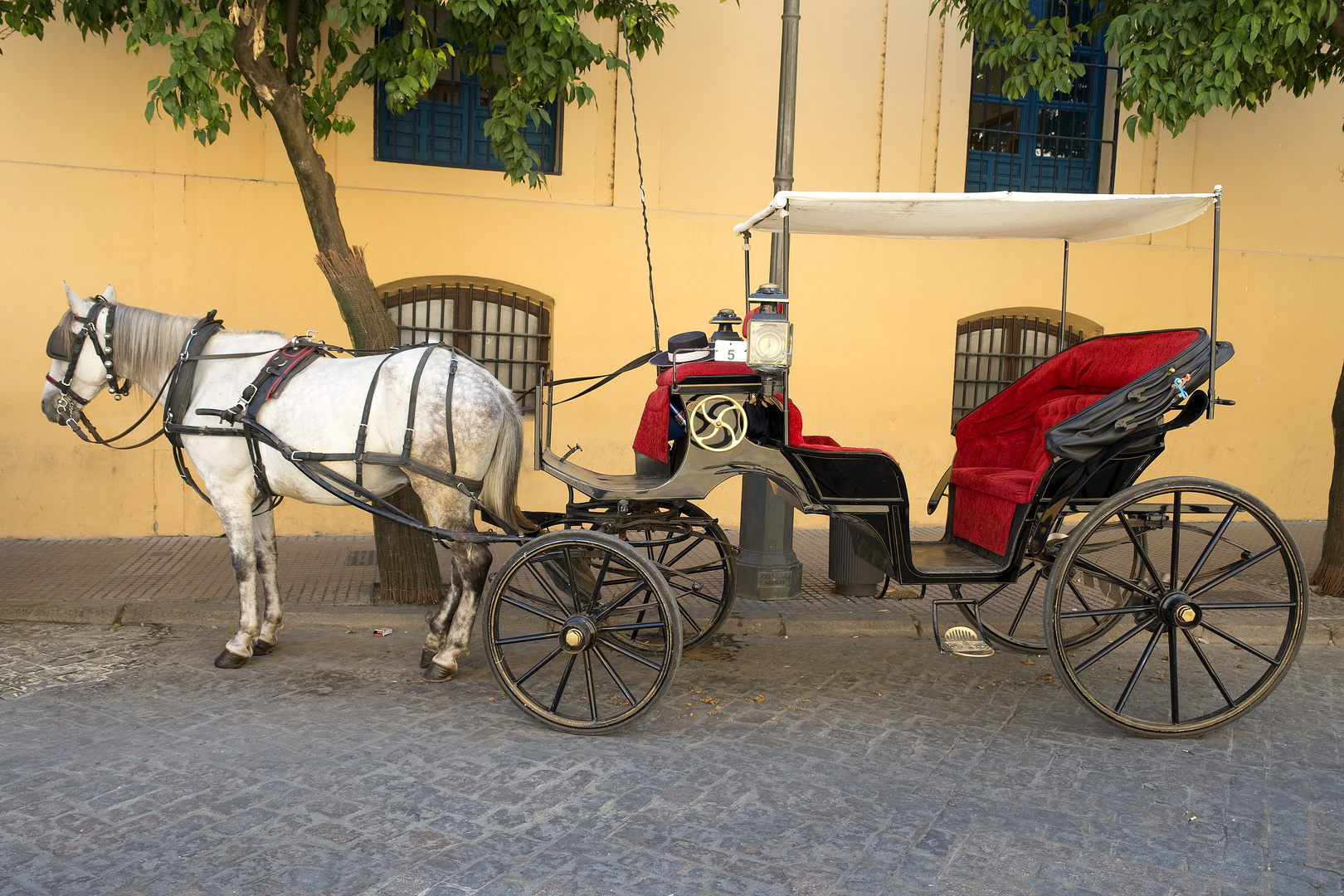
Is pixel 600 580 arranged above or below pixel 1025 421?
below

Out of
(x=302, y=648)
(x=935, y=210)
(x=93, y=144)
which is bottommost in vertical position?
(x=302, y=648)

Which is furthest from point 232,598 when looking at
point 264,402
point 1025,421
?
point 1025,421

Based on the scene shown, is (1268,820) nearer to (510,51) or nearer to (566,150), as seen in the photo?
(510,51)

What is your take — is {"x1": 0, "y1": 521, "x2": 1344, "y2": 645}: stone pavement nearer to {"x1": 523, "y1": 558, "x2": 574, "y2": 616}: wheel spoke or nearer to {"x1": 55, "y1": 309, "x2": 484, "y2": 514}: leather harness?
{"x1": 55, "y1": 309, "x2": 484, "y2": 514}: leather harness

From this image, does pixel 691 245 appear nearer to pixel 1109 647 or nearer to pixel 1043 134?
pixel 1043 134

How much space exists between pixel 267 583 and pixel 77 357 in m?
1.49

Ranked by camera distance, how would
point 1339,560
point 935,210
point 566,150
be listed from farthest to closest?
point 566,150, point 1339,560, point 935,210

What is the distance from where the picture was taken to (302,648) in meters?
5.30

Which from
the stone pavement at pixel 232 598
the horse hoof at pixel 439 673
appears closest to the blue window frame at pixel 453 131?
the stone pavement at pixel 232 598

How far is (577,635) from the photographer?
13.3 feet

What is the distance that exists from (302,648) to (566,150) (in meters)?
5.15

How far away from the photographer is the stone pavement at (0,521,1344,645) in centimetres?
580

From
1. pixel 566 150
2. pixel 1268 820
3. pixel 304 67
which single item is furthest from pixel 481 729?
pixel 566 150

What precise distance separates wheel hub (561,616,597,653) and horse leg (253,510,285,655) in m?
1.89
